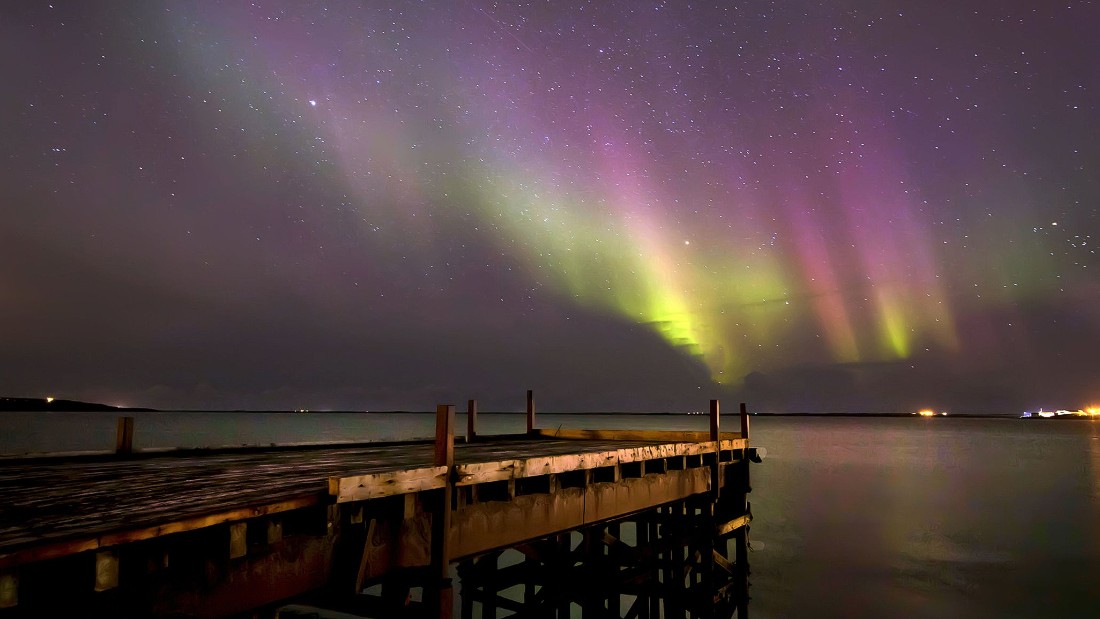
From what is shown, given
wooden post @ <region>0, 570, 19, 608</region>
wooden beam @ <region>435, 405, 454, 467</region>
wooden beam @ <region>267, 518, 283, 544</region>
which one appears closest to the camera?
wooden post @ <region>0, 570, 19, 608</region>

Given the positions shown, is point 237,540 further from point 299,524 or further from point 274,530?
point 299,524

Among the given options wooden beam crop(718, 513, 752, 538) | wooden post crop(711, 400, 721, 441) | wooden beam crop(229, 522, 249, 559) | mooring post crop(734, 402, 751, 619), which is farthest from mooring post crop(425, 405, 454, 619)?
mooring post crop(734, 402, 751, 619)

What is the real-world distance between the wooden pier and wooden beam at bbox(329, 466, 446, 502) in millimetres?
16

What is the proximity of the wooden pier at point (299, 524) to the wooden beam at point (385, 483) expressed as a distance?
2 centimetres

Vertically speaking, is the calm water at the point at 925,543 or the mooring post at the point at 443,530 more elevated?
the mooring post at the point at 443,530

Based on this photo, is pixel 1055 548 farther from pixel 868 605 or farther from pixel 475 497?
pixel 475 497

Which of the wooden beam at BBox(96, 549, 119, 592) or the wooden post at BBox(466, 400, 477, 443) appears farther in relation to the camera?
the wooden post at BBox(466, 400, 477, 443)

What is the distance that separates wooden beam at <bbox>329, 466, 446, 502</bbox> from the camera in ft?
19.6

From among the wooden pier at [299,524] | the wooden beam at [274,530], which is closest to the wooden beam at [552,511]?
the wooden pier at [299,524]

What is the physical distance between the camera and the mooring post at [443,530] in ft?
22.4

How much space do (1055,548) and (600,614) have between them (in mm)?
27292

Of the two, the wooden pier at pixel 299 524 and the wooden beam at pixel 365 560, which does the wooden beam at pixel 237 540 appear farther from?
the wooden beam at pixel 365 560

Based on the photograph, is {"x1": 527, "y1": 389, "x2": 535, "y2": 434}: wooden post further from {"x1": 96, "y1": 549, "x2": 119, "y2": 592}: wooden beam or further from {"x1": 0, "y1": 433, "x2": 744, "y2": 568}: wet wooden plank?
{"x1": 96, "y1": 549, "x2": 119, "y2": 592}: wooden beam

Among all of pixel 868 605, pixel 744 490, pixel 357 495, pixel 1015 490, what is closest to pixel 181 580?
pixel 357 495
